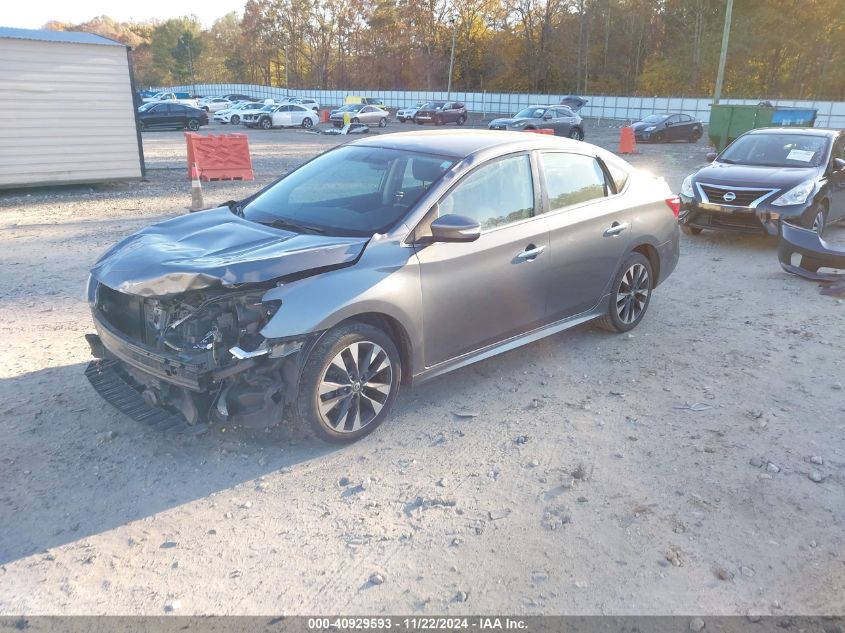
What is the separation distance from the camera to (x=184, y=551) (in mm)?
3115

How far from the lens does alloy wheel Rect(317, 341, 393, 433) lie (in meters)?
3.83

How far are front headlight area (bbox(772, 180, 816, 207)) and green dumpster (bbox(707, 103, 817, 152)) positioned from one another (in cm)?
1461

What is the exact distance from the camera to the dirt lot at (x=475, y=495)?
2.90 metres

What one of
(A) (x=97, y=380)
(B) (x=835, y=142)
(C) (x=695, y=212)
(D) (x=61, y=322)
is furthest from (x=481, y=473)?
(B) (x=835, y=142)

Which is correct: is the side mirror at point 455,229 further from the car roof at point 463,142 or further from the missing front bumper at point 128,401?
the missing front bumper at point 128,401

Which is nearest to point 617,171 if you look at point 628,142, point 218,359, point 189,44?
point 218,359

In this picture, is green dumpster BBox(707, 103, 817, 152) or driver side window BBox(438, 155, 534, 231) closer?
driver side window BBox(438, 155, 534, 231)

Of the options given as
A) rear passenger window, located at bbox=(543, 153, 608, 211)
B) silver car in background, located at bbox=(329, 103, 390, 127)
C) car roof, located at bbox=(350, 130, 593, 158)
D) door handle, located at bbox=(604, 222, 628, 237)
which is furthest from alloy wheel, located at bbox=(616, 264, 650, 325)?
silver car in background, located at bbox=(329, 103, 390, 127)

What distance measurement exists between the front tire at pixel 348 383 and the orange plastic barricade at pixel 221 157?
39.5 feet

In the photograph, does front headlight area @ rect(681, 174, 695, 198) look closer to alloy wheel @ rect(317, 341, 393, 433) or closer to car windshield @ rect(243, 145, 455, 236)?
car windshield @ rect(243, 145, 455, 236)

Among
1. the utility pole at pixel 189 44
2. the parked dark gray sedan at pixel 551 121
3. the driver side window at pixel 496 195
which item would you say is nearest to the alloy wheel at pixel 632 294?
the driver side window at pixel 496 195

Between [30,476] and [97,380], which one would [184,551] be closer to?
[30,476]

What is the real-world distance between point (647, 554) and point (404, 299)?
187 cm

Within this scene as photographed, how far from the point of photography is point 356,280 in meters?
3.80
